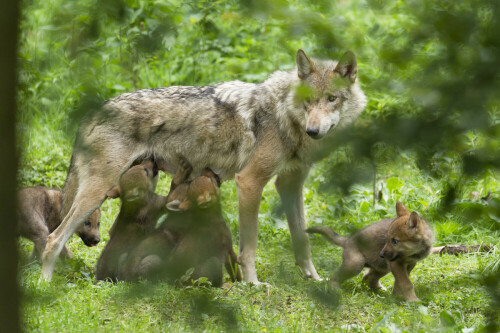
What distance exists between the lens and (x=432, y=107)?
161cm

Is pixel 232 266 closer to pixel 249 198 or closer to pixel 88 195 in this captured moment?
pixel 249 198

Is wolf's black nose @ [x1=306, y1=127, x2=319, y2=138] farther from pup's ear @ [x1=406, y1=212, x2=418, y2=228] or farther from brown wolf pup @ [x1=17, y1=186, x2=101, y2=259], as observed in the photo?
brown wolf pup @ [x1=17, y1=186, x2=101, y2=259]

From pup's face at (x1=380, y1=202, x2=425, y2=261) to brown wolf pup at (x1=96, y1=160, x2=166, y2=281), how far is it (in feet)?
6.36

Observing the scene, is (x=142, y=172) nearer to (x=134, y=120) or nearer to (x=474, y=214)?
(x=134, y=120)

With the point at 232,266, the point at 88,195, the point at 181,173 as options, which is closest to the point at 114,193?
the point at 88,195

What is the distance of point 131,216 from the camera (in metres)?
Answer: 5.59

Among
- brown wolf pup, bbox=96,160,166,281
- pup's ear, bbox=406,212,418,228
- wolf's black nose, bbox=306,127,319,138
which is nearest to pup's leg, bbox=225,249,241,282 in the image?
brown wolf pup, bbox=96,160,166,281

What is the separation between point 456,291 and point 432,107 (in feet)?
13.9

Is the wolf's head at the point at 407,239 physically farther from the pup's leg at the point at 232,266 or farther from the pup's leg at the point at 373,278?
the pup's leg at the point at 232,266

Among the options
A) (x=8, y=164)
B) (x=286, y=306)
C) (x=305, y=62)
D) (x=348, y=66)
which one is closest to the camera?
(x=8, y=164)

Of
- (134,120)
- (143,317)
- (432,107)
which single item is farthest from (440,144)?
(134,120)

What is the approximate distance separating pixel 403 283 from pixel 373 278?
1.45ft

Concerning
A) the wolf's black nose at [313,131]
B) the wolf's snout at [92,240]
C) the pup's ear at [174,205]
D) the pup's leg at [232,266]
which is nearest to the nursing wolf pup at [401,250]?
the wolf's black nose at [313,131]

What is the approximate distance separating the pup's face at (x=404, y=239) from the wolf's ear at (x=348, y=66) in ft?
11.1
